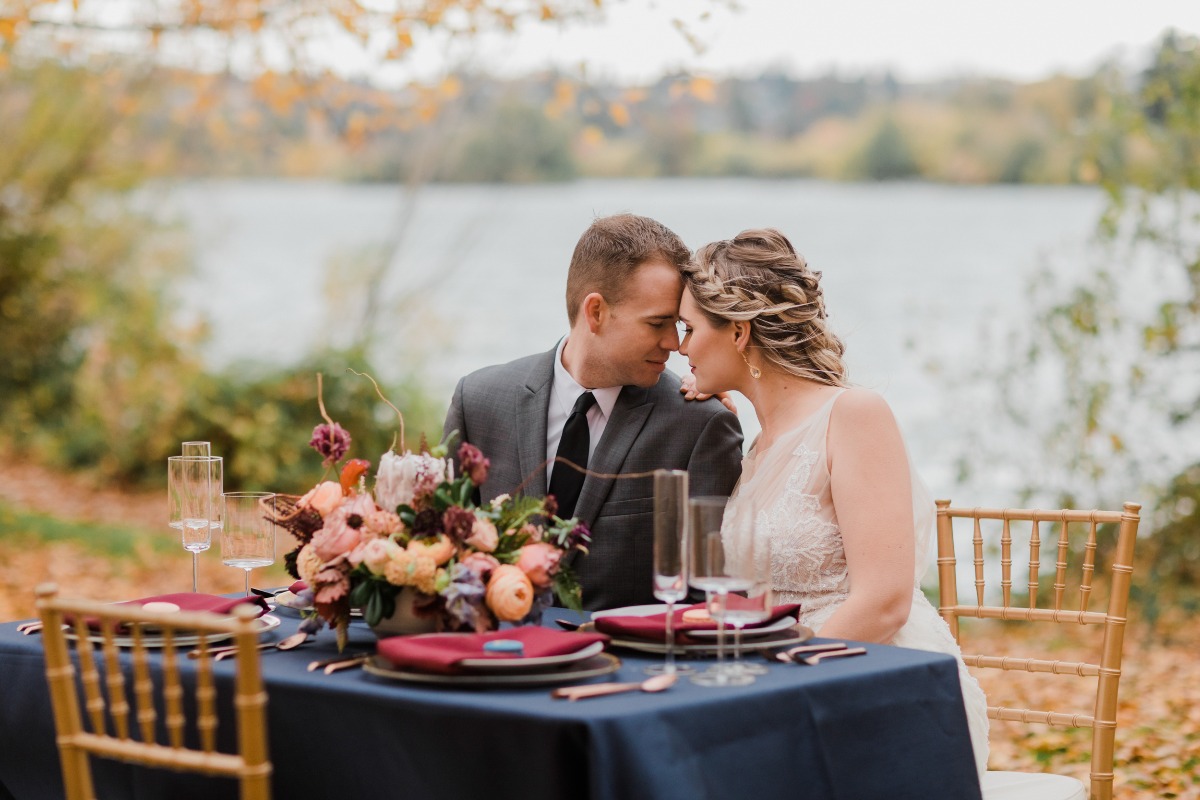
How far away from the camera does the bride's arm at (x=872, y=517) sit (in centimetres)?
300

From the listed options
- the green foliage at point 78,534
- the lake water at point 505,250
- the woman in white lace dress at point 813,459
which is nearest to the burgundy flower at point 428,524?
the woman in white lace dress at point 813,459

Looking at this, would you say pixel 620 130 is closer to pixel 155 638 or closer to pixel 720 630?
pixel 155 638

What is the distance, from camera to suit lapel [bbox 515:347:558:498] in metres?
3.71

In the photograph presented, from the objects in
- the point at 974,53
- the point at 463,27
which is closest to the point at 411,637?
the point at 463,27

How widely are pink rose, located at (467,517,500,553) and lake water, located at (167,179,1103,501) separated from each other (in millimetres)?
6610

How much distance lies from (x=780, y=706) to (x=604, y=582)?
53.3 inches

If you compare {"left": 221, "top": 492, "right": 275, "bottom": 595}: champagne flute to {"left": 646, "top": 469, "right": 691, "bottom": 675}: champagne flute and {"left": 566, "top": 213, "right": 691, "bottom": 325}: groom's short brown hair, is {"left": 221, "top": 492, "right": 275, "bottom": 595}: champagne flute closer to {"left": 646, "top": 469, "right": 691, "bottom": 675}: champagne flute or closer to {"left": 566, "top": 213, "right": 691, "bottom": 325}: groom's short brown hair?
{"left": 646, "top": 469, "right": 691, "bottom": 675}: champagne flute

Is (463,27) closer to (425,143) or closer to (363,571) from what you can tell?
(425,143)

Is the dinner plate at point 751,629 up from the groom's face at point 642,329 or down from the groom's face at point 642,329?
down

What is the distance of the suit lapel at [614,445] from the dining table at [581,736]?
0.99 m

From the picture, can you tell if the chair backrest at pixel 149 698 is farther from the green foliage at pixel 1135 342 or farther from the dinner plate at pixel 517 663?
the green foliage at pixel 1135 342

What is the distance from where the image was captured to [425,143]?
10.7m

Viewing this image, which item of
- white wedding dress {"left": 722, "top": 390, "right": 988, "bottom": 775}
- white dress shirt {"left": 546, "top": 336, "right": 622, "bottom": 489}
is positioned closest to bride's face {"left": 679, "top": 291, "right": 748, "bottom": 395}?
white wedding dress {"left": 722, "top": 390, "right": 988, "bottom": 775}

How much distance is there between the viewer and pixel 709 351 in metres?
3.42
